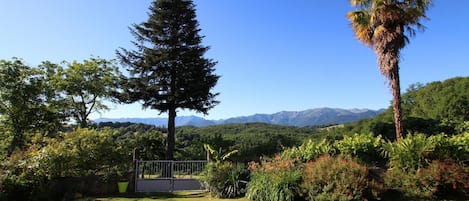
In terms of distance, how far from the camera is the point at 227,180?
1149 centimetres

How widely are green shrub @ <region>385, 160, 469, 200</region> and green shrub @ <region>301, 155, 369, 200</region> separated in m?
1.27

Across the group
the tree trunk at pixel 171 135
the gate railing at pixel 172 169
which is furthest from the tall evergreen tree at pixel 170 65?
the gate railing at pixel 172 169

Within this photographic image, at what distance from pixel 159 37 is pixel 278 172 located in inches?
618

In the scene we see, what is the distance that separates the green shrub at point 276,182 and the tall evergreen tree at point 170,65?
11.0 meters

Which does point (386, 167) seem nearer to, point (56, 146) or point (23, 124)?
point (56, 146)

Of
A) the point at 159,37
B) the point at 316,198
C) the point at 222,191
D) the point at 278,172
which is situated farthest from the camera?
the point at 159,37

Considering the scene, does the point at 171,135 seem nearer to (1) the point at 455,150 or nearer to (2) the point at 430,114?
(1) the point at 455,150

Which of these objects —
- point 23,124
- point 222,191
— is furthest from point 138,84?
point 222,191

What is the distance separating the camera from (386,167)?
408 inches

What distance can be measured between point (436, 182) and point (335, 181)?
2.68 m

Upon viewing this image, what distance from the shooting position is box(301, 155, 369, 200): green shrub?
Result: 8430 millimetres

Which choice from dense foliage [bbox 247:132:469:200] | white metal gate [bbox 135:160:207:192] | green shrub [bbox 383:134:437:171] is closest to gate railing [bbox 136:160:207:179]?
white metal gate [bbox 135:160:207:192]

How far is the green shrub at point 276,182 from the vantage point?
9164mm

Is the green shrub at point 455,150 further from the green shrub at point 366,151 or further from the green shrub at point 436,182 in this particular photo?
the green shrub at point 366,151
